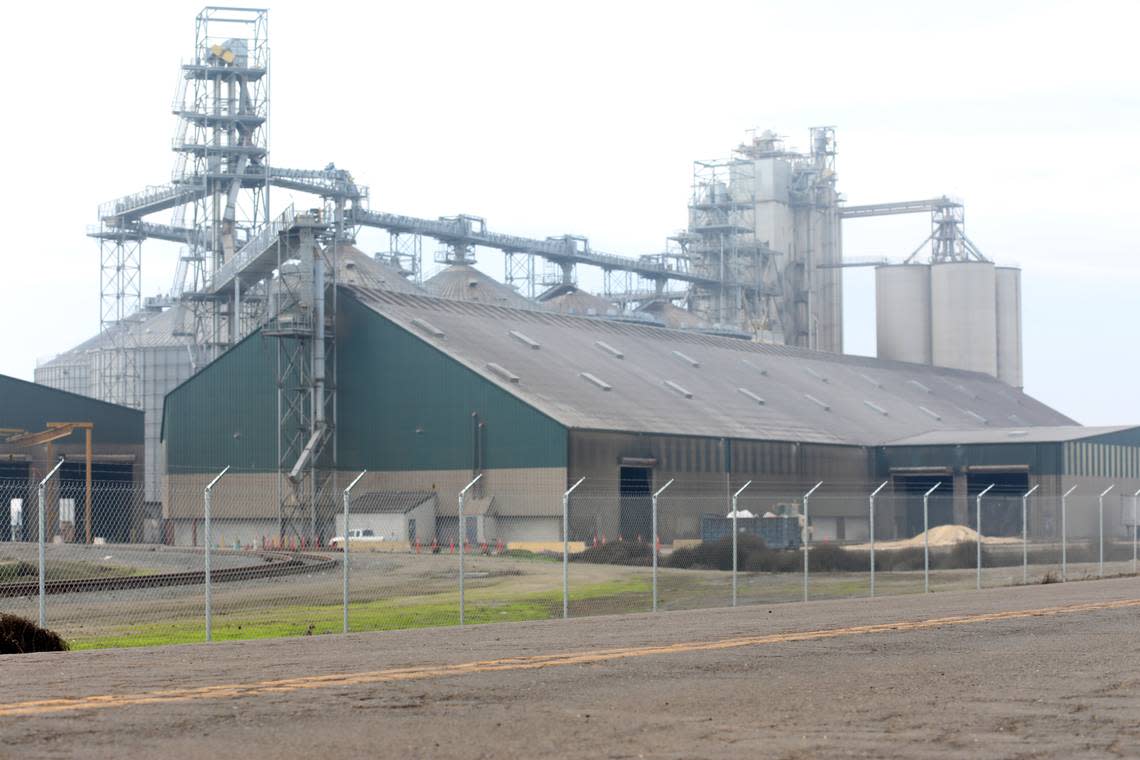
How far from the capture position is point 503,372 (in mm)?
65062

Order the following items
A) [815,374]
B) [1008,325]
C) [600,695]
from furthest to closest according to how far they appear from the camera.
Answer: [1008,325]
[815,374]
[600,695]

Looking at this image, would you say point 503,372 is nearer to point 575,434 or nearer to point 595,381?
point 595,381

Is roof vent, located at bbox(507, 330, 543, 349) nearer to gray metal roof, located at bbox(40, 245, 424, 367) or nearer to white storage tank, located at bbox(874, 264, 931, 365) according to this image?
gray metal roof, located at bbox(40, 245, 424, 367)

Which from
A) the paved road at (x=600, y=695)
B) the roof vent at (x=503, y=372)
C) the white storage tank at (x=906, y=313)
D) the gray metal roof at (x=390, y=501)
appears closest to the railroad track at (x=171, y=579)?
the paved road at (x=600, y=695)

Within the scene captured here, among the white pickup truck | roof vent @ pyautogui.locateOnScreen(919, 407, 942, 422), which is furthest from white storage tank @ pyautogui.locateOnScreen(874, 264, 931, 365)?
the white pickup truck

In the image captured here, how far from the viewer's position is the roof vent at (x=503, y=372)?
64.6 metres

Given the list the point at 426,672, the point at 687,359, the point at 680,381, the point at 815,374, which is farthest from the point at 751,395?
the point at 426,672

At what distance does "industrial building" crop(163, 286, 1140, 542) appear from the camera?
62.1m

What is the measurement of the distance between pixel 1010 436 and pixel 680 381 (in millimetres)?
16275

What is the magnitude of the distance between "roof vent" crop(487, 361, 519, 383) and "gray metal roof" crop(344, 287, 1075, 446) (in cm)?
9

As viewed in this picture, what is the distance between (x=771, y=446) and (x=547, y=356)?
A: 10714mm

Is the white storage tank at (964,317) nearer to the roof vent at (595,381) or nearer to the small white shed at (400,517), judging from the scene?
the roof vent at (595,381)

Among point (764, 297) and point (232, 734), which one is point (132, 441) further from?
point (232, 734)

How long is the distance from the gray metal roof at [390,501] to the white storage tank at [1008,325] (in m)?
62.0
